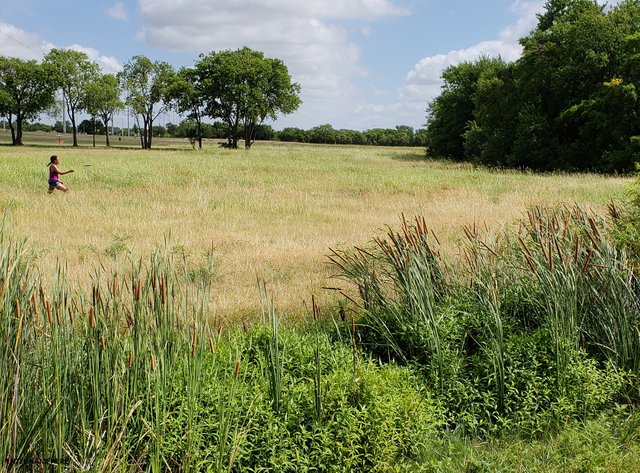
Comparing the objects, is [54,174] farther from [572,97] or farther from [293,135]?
[293,135]

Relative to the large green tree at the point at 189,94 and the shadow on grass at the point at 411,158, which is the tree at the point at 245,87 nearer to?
the large green tree at the point at 189,94

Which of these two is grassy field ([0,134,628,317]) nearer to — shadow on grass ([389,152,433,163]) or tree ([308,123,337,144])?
shadow on grass ([389,152,433,163])

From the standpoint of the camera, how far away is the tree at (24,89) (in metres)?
73.9

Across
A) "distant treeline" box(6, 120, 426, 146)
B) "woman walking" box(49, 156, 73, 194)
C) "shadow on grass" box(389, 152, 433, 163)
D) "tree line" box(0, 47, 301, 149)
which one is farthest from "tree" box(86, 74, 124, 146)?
"woman walking" box(49, 156, 73, 194)

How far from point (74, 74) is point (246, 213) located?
74.6 m

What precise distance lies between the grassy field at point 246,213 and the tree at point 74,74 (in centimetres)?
5973

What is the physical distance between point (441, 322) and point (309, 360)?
1.31 meters

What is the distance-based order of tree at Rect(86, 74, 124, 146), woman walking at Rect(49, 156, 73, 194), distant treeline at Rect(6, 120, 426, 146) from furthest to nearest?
distant treeline at Rect(6, 120, 426, 146) → tree at Rect(86, 74, 124, 146) → woman walking at Rect(49, 156, 73, 194)

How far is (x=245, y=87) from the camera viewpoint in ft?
222

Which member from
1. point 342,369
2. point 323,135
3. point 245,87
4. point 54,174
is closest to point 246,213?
point 54,174

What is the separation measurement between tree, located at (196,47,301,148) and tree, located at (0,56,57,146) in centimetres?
2086

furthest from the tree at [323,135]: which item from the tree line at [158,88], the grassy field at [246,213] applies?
the grassy field at [246,213]

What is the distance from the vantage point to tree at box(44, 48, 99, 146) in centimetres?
7838

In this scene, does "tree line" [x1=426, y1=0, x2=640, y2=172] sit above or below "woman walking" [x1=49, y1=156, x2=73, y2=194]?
above
